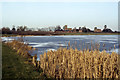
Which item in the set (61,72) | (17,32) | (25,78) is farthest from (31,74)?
(17,32)

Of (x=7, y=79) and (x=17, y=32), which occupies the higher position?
(x=17, y=32)

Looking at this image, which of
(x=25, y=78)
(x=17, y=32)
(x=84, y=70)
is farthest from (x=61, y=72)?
(x=17, y=32)

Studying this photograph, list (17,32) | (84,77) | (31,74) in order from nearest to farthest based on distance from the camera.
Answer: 1. (84,77)
2. (31,74)
3. (17,32)

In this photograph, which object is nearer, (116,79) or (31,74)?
(116,79)

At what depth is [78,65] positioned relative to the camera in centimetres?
843

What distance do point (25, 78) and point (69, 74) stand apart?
262 cm

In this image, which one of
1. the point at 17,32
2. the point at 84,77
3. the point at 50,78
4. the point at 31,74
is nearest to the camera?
the point at 84,77

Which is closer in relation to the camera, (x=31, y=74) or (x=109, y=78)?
(x=109, y=78)

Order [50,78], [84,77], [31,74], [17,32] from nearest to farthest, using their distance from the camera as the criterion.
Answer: [84,77] < [50,78] < [31,74] < [17,32]

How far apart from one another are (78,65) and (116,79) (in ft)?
7.53

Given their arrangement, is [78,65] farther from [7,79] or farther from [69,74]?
[7,79]

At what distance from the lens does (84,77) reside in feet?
24.5

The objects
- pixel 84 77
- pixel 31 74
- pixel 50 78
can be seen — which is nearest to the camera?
pixel 84 77

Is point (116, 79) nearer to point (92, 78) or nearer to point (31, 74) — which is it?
point (92, 78)
